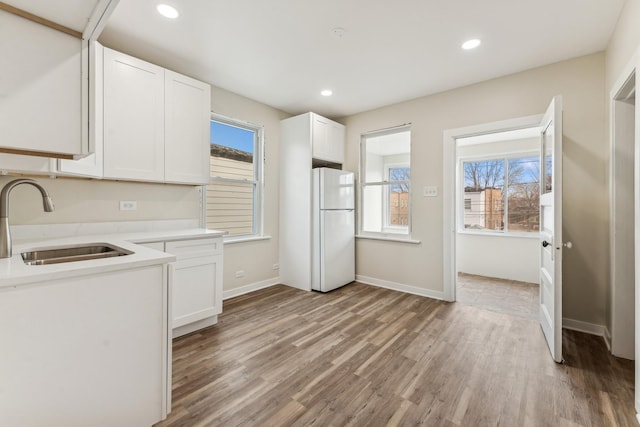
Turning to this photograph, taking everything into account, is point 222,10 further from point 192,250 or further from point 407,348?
point 407,348

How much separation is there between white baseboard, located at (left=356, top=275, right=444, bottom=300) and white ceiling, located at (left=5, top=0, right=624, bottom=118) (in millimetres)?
2491

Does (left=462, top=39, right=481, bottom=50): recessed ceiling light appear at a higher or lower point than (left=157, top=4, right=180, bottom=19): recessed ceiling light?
lower

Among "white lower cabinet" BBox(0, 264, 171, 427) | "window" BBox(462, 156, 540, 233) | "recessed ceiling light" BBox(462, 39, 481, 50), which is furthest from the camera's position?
"window" BBox(462, 156, 540, 233)

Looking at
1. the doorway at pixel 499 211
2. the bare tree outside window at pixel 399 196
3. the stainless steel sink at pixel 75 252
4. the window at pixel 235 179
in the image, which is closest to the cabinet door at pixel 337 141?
the bare tree outside window at pixel 399 196

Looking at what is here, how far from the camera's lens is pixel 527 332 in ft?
8.61

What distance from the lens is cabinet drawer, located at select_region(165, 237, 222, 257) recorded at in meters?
2.40

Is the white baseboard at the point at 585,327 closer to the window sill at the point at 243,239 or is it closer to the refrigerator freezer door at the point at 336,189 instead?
the refrigerator freezer door at the point at 336,189

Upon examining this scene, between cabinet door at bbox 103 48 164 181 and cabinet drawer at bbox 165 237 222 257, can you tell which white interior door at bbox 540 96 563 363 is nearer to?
cabinet drawer at bbox 165 237 222 257

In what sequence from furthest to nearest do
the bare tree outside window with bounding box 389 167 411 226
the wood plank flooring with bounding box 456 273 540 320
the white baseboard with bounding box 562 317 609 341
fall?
the bare tree outside window with bounding box 389 167 411 226 → the wood plank flooring with bounding box 456 273 540 320 → the white baseboard with bounding box 562 317 609 341

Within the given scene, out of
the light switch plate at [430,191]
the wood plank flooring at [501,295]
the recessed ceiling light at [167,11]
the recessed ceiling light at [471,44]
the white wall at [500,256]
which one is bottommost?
the wood plank flooring at [501,295]

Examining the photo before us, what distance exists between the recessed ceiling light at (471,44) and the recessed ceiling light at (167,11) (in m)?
2.34

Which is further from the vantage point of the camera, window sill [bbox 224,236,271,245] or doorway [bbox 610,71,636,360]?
window sill [bbox 224,236,271,245]

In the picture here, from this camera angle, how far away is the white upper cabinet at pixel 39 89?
1.20 meters

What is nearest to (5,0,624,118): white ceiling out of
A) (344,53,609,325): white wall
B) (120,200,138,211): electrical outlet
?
(344,53,609,325): white wall
